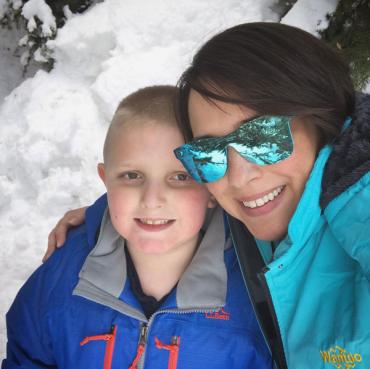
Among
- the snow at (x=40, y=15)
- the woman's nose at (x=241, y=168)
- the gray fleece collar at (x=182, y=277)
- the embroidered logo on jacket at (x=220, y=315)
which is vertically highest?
the snow at (x=40, y=15)

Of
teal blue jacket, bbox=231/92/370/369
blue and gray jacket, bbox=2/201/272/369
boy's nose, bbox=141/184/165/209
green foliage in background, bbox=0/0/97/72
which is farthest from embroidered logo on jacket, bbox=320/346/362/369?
green foliage in background, bbox=0/0/97/72

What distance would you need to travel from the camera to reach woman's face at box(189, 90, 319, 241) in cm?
144

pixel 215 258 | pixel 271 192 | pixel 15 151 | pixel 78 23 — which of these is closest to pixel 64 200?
pixel 15 151

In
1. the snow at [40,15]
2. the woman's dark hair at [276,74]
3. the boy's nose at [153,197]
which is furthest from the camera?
the snow at [40,15]

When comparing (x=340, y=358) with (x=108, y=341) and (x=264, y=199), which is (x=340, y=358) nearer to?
(x=264, y=199)

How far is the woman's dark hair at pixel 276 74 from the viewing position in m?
1.36

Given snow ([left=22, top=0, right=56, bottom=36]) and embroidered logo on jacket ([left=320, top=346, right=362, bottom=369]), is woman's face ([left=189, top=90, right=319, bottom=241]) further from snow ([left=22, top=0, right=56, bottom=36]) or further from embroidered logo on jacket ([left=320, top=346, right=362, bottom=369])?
snow ([left=22, top=0, right=56, bottom=36])

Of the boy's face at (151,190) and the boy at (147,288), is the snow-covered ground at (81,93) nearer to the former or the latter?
the boy at (147,288)

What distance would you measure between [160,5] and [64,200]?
2302mm

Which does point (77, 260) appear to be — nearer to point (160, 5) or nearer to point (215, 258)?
point (215, 258)

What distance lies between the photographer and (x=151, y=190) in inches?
63.5

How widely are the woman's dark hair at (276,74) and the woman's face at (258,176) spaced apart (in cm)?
5

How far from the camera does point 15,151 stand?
3904 mm

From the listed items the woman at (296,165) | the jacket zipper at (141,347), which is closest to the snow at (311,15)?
the woman at (296,165)
